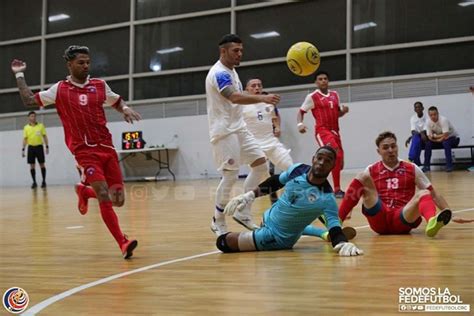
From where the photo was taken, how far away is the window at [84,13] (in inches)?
848

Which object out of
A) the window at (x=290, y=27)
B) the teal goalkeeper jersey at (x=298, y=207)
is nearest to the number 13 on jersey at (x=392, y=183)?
the teal goalkeeper jersey at (x=298, y=207)

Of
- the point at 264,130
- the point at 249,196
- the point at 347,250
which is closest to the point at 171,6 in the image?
the point at 264,130

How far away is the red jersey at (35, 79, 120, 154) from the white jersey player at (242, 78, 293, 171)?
9.11 feet

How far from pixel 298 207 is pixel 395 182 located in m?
1.39

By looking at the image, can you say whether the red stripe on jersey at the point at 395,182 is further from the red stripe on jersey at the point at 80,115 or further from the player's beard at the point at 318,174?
the red stripe on jersey at the point at 80,115

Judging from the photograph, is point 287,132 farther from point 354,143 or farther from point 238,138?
point 238,138

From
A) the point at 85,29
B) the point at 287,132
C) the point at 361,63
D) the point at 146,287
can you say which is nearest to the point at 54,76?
the point at 85,29

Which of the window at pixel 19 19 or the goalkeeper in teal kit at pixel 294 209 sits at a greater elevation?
the window at pixel 19 19

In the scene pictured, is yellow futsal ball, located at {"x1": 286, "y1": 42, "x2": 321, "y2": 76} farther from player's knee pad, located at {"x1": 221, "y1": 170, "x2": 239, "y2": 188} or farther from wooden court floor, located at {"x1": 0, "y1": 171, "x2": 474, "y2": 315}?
wooden court floor, located at {"x1": 0, "y1": 171, "x2": 474, "y2": 315}

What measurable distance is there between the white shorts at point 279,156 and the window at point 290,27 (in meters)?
10.8

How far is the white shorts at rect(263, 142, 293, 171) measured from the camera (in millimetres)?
7312

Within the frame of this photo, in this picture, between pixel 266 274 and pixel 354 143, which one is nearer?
pixel 266 274

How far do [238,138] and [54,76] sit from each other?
1812 cm

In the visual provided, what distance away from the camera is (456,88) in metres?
16.0
